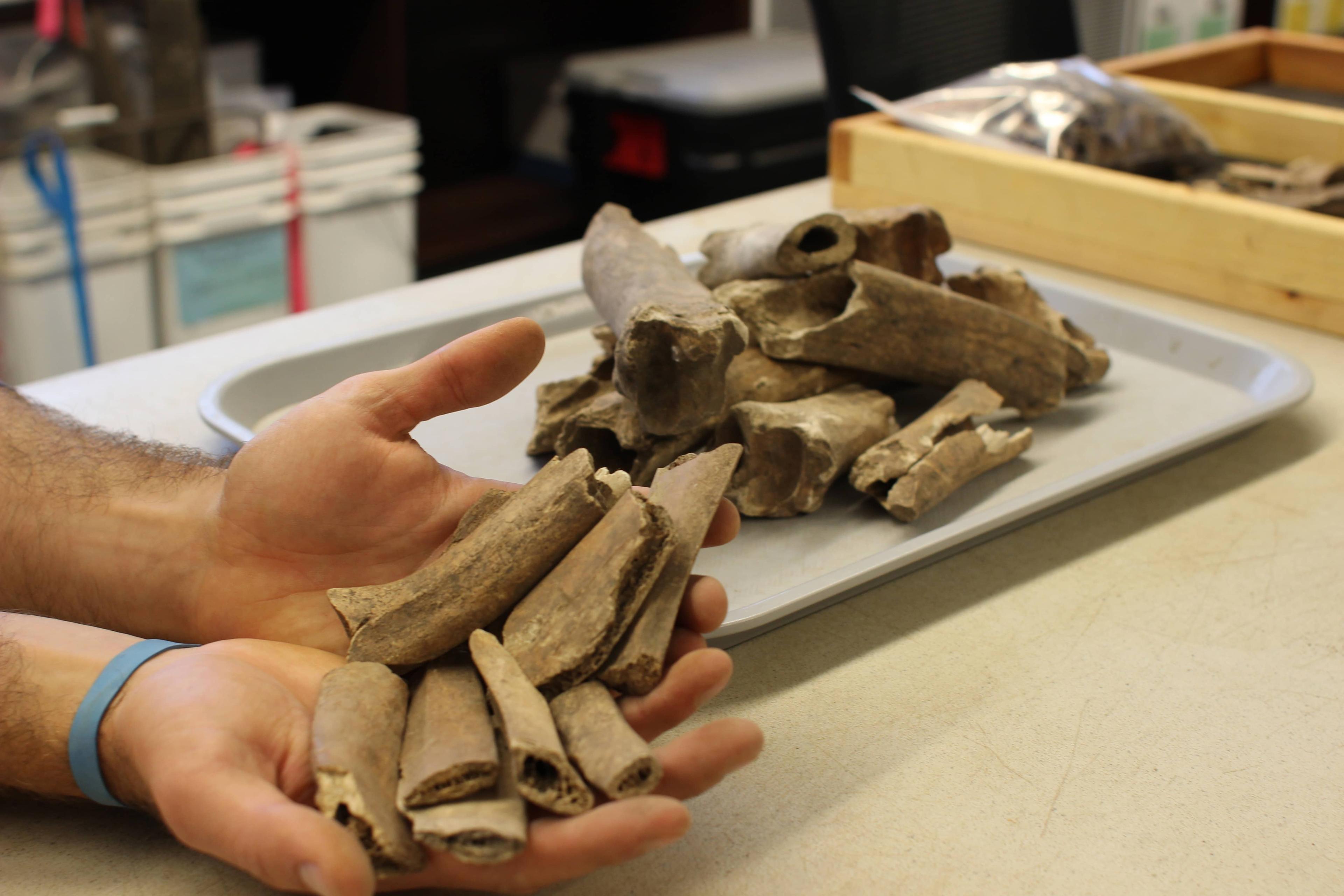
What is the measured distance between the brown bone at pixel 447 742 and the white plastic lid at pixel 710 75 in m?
1.99

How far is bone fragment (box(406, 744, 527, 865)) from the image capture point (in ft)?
1.69

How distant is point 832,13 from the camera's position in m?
1.85

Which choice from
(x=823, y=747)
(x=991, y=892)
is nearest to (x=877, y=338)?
(x=823, y=747)

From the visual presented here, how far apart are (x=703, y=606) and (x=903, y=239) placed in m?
0.54

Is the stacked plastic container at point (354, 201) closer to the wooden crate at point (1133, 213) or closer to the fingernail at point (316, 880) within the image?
the wooden crate at point (1133, 213)

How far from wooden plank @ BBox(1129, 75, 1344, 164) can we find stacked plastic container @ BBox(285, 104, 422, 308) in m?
1.34

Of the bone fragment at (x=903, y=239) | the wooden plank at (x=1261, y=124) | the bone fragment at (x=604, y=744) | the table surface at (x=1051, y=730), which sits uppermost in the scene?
the wooden plank at (x=1261, y=124)

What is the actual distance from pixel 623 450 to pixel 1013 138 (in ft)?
3.08

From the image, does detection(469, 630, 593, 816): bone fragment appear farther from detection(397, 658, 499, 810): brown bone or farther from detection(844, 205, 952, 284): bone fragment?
detection(844, 205, 952, 284): bone fragment

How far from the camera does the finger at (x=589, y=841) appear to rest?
0.51 meters

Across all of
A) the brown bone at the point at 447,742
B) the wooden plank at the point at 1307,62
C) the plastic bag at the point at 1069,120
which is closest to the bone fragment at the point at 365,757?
the brown bone at the point at 447,742

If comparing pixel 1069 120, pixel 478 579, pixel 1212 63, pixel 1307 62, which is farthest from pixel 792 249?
pixel 1307 62

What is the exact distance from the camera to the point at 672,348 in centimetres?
81

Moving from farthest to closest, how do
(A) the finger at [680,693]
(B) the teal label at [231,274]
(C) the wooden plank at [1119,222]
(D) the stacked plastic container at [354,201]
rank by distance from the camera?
(D) the stacked plastic container at [354,201] → (B) the teal label at [231,274] → (C) the wooden plank at [1119,222] → (A) the finger at [680,693]
